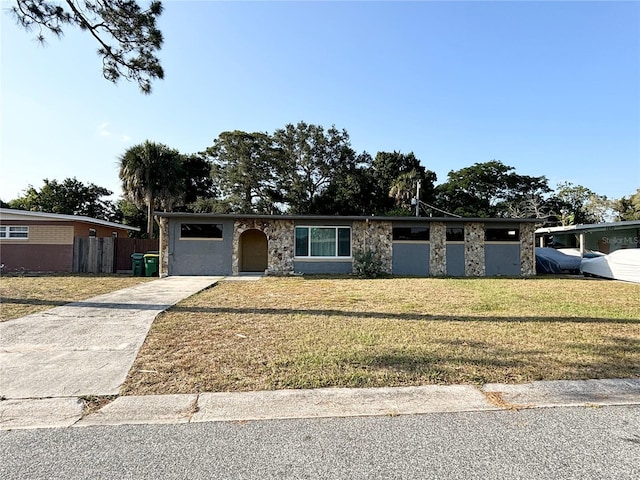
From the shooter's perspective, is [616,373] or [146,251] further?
[146,251]

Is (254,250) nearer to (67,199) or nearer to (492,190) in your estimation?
(67,199)

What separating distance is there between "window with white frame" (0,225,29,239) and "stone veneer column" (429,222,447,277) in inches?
669

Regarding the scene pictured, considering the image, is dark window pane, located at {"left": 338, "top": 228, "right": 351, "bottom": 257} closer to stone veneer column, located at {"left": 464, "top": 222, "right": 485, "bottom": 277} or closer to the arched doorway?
the arched doorway

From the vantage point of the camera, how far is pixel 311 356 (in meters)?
3.90

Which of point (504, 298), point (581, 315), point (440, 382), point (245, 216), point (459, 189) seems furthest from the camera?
point (459, 189)

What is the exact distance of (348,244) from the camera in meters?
14.0

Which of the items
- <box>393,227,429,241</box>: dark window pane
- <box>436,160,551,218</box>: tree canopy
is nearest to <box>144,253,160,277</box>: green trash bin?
<box>393,227,429,241</box>: dark window pane

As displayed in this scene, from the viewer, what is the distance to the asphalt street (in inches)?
78.2

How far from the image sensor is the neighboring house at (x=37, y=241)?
14.7 metres

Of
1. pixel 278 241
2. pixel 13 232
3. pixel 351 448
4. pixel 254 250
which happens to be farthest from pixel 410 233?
pixel 13 232

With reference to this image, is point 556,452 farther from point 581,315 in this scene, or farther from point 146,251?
point 146,251

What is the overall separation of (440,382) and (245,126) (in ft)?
96.7

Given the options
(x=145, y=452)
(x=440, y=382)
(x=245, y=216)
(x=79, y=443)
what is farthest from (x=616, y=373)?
(x=245, y=216)

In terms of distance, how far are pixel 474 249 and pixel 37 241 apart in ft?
60.2
